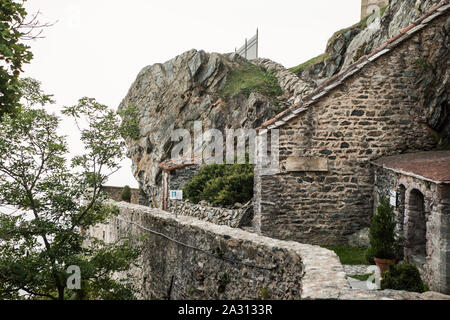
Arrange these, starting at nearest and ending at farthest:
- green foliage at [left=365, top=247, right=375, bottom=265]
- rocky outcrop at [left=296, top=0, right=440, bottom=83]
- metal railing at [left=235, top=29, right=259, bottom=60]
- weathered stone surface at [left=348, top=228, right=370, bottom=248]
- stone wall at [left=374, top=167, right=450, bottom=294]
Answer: stone wall at [left=374, top=167, right=450, bottom=294] → green foliage at [left=365, top=247, right=375, bottom=265] → weathered stone surface at [left=348, top=228, right=370, bottom=248] → rocky outcrop at [left=296, top=0, right=440, bottom=83] → metal railing at [left=235, top=29, right=259, bottom=60]

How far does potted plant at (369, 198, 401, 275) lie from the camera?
898cm

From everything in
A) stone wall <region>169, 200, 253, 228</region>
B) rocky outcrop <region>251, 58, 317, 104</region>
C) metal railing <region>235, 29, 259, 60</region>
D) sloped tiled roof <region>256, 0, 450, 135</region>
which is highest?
metal railing <region>235, 29, 259, 60</region>

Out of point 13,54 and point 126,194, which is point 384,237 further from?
point 126,194

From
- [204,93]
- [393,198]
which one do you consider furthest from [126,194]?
[393,198]

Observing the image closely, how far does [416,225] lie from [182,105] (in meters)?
17.9

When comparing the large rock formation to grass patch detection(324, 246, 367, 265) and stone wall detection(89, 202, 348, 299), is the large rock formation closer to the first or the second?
grass patch detection(324, 246, 367, 265)

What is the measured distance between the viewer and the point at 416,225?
30.3 ft

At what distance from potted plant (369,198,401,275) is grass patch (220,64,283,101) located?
15176 mm

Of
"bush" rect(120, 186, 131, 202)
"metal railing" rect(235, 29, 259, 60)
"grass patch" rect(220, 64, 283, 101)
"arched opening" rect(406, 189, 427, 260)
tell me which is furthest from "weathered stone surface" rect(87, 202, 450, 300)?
"metal railing" rect(235, 29, 259, 60)

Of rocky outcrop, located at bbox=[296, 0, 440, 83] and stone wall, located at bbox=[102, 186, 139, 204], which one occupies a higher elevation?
rocky outcrop, located at bbox=[296, 0, 440, 83]
